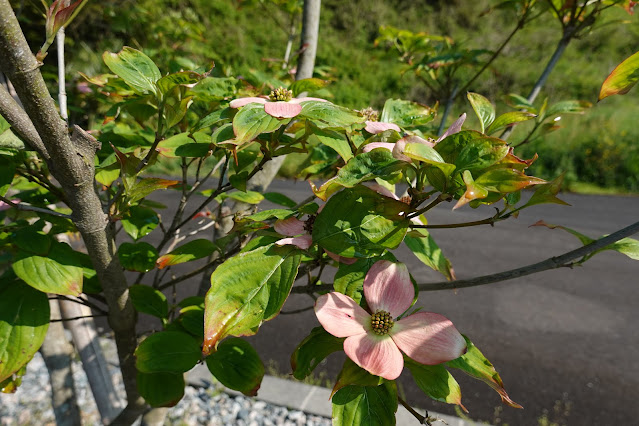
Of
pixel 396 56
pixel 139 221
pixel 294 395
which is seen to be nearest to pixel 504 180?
pixel 139 221

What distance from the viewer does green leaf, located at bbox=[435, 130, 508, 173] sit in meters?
0.29

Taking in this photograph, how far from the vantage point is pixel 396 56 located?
1.15 m

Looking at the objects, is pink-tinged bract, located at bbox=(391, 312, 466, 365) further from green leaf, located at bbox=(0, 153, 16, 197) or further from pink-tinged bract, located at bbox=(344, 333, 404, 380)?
green leaf, located at bbox=(0, 153, 16, 197)

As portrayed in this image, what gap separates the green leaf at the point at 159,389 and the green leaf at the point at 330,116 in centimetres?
39

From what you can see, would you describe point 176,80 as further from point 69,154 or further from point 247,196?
point 247,196

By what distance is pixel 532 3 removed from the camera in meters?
0.87

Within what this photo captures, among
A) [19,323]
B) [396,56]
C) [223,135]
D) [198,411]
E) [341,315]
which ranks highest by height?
[396,56]

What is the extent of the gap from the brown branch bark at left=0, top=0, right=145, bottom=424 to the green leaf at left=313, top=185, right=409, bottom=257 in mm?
214

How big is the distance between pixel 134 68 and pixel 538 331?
7.13 ft

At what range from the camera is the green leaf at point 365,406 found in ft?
1.12

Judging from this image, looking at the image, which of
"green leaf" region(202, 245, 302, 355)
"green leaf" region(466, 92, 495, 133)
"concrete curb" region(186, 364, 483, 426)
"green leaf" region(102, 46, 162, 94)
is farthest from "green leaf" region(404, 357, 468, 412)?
"concrete curb" region(186, 364, 483, 426)

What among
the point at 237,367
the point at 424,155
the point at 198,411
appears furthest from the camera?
the point at 198,411

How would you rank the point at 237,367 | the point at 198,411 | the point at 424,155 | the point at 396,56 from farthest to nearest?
the point at 198,411 → the point at 396,56 → the point at 237,367 → the point at 424,155

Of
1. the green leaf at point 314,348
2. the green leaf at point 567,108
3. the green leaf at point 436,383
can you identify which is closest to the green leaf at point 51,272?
the green leaf at point 314,348
